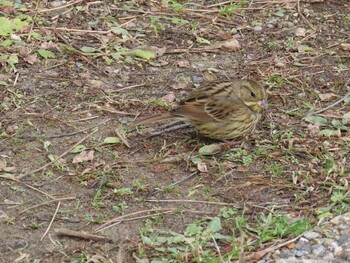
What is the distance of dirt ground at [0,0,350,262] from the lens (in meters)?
6.32

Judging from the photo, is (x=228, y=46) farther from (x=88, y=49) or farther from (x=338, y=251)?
(x=338, y=251)

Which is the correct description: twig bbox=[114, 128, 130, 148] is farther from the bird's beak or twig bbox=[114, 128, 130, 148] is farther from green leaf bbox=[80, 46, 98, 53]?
green leaf bbox=[80, 46, 98, 53]

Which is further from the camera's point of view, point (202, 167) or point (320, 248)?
point (202, 167)

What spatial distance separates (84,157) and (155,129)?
33.6 inches

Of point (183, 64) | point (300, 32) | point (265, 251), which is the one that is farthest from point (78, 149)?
point (300, 32)

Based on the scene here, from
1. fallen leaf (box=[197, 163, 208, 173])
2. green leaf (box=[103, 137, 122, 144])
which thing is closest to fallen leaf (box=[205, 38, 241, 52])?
green leaf (box=[103, 137, 122, 144])

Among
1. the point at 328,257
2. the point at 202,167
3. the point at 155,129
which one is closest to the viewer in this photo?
the point at 328,257

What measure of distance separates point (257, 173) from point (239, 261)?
4.85 ft

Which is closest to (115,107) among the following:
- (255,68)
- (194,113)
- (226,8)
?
(194,113)

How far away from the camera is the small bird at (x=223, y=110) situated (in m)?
7.49

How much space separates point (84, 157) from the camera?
7.14 m

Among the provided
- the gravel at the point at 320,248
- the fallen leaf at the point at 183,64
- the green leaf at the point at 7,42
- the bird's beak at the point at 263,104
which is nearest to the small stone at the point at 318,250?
the gravel at the point at 320,248

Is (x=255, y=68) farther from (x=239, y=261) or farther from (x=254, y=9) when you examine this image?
(x=239, y=261)

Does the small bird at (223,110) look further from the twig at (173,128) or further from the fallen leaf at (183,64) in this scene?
the fallen leaf at (183,64)
